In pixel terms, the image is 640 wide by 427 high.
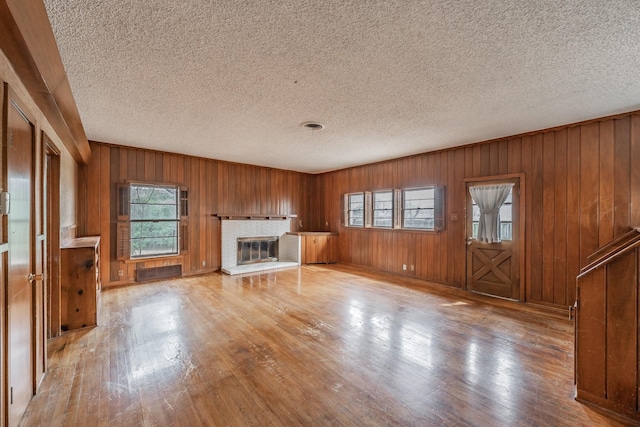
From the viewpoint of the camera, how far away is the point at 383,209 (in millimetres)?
6535

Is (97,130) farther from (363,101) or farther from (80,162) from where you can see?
(363,101)

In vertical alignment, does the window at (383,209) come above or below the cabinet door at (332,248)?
above

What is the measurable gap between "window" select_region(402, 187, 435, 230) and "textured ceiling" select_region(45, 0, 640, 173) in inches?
72.6

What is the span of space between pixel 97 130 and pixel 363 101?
13.3ft

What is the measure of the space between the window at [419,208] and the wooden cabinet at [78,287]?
5420 mm

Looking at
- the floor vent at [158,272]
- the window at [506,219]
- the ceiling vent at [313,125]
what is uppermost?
the ceiling vent at [313,125]

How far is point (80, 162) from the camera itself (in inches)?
186

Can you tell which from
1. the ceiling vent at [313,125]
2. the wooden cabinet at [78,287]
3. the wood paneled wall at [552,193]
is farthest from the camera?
the ceiling vent at [313,125]

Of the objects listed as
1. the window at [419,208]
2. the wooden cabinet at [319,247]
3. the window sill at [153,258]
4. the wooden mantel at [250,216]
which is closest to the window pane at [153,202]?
the window sill at [153,258]

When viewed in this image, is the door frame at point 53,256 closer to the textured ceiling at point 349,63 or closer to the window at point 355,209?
the textured ceiling at point 349,63

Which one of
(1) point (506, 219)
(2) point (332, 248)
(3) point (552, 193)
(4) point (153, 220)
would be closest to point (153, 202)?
(4) point (153, 220)

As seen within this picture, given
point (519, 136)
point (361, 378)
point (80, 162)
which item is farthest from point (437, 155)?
point (80, 162)

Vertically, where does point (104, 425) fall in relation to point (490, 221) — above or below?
below

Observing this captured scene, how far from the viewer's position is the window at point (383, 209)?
6.39 m
